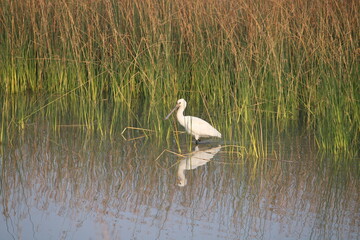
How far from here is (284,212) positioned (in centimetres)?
484

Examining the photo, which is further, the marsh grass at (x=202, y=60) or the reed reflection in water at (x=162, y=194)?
the marsh grass at (x=202, y=60)

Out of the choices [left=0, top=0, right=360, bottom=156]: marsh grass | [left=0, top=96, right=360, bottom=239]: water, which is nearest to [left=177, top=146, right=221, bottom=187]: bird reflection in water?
[left=0, top=96, right=360, bottom=239]: water

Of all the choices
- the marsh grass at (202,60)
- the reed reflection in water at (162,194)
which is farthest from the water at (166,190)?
the marsh grass at (202,60)

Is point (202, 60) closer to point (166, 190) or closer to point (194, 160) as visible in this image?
point (194, 160)

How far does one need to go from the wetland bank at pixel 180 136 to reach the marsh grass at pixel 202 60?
3cm

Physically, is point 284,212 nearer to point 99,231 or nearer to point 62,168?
point 99,231

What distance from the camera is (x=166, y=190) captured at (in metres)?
5.29

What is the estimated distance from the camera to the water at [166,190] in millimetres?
4469

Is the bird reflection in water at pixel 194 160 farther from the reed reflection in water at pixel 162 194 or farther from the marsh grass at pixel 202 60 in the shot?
the marsh grass at pixel 202 60

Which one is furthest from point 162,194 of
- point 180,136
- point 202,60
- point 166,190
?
point 202,60

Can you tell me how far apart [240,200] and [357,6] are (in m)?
4.33

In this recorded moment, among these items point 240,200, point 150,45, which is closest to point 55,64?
point 150,45

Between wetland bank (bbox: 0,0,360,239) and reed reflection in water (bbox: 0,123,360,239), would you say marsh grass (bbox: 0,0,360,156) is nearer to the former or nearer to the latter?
wetland bank (bbox: 0,0,360,239)

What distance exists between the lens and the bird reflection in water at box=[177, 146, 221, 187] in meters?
5.65
